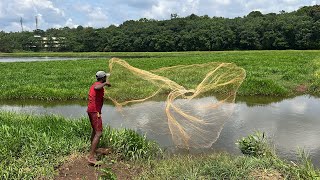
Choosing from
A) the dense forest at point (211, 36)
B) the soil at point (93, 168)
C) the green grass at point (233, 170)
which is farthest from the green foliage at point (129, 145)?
the dense forest at point (211, 36)

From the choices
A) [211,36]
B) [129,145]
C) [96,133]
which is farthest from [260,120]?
[211,36]

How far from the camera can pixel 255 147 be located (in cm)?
866

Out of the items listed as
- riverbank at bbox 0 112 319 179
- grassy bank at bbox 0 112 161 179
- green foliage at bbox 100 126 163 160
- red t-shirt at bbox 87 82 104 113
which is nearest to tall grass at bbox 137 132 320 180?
riverbank at bbox 0 112 319 179

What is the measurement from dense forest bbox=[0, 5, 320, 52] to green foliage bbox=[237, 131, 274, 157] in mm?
72828

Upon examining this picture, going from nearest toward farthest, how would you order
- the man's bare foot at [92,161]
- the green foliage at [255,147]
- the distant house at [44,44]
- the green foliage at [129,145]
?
1. the man's bare foot at [92,161]
2. the green foliage at [255,147]
3. the green foliage at [129,145]
4. the distant house at [44,44]

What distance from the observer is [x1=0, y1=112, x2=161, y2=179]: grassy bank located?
740 centimetres

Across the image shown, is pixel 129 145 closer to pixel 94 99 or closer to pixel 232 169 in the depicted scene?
pixel 94 99

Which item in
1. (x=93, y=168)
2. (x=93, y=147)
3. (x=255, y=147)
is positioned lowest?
(x=93, y=168)

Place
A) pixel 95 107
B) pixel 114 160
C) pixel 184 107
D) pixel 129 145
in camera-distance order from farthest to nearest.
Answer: pixel 184 107 → pixel 129 145 → pixel 114 160 → pixel 95 107

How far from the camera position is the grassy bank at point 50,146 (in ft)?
24.3

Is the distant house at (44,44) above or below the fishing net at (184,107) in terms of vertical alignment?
below

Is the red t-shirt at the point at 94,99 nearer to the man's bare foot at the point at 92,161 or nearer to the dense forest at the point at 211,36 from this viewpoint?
the man's bare foot at the point at 92,161

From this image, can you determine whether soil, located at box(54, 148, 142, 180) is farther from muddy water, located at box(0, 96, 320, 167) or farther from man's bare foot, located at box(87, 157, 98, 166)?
muddy water, located at box(0, 96, 320, 167)

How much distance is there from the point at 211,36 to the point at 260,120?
78.0 m
